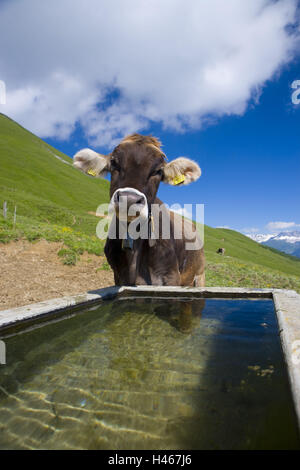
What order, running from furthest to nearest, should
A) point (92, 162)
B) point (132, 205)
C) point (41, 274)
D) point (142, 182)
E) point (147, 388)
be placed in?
1. point (41, 274)
2. point (92, 162)
3. point (142, 182)
4. point (132, 205)
5. point (147, 388)

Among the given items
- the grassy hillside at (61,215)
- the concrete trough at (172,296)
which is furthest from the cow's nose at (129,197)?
the grassy hillside at (61,215)

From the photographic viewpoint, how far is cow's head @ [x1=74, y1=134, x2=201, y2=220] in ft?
13.1

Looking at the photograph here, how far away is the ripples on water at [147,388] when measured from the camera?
164 centimetres

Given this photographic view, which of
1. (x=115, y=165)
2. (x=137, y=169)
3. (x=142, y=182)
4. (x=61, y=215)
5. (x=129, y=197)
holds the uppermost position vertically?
(x=61, y=215)

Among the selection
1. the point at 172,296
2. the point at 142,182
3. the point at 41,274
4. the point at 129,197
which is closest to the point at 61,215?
the point at 41,274

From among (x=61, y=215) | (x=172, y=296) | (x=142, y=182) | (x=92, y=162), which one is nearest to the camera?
(x=142, y=182)

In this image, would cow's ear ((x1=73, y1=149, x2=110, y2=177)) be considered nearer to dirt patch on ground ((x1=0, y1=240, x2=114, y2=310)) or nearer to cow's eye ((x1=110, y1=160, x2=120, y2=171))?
cow's eye ((x1=110, y1=160, x2=120, y2=171))

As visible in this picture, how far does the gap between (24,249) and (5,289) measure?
461cm

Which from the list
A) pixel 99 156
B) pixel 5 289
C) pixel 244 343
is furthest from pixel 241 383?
pixel 5 289

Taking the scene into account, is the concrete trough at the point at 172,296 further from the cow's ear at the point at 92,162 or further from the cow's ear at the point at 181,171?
the cow's ear at the point at 92,162

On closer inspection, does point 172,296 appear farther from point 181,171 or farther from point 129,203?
point 181,171

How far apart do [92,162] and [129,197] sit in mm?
1960

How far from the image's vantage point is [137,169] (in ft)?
15.1

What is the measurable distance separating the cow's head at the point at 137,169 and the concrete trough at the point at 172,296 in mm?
1657
